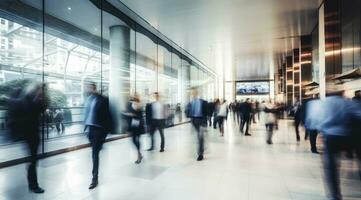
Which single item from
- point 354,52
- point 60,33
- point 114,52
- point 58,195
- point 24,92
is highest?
point 60,33

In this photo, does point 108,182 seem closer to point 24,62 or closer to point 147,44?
point 24,62

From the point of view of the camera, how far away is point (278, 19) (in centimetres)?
899

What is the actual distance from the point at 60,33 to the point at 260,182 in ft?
32.5

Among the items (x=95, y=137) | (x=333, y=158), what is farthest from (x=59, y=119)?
(x=333, y=158)

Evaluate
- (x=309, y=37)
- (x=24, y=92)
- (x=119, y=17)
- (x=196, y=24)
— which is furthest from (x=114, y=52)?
(x=309, y=37)

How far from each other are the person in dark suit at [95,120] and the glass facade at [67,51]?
193 cm

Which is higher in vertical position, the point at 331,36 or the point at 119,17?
the point at 119,17

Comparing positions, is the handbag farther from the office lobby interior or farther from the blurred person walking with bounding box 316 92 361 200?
the blurred person walking with bounding box 316 92 361 200

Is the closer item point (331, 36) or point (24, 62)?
point (331, 36)

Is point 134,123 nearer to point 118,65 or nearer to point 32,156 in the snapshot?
point 32,156

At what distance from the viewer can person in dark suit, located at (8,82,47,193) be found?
324 cm

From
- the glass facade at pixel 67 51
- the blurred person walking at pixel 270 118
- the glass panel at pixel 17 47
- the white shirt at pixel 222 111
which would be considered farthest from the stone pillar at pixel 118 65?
the blurred person walking at pixel 270 118

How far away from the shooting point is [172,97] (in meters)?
16.0

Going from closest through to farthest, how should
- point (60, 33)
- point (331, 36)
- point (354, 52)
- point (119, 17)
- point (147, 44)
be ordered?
1. point (354, 52)
2. point (331, 36)
3. point (119, 17)
4. point (60, 33)
5. point (147, 44)
